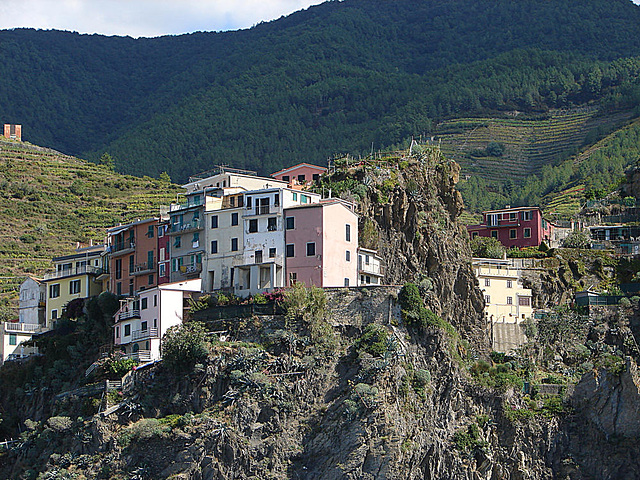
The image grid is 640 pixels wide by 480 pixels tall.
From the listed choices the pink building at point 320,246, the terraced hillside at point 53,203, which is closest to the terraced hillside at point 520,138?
the terraced hillside at point 53,203

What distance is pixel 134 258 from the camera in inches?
3374

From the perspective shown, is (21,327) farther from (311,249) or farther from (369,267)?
(369,267)

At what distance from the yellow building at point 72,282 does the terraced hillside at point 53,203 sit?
19306 mm

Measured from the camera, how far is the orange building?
84000 mm

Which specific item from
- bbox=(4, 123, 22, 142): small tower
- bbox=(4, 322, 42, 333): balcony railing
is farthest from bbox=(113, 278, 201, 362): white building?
bbox=(4, 123, 22, 142): small tower

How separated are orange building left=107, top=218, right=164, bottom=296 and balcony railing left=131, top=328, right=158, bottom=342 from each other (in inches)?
270

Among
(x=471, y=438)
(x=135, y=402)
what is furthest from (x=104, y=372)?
(x=471, y=438)

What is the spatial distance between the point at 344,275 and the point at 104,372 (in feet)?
52.4

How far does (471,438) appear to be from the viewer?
238ft

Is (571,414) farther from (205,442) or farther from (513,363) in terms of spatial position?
(205,442)

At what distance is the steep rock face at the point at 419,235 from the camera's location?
78.9 metres

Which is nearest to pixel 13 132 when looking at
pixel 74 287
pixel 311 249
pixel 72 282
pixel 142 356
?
pixel 72 282

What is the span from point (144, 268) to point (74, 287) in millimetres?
9619

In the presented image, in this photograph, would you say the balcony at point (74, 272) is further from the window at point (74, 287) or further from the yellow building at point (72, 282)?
the window at point (74, 287)
